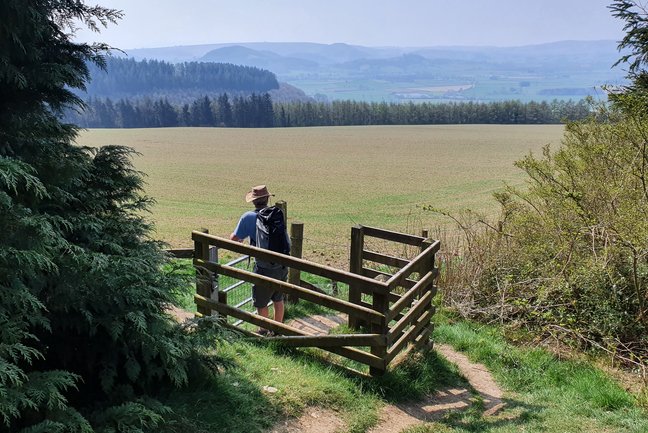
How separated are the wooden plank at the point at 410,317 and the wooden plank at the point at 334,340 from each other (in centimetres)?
14

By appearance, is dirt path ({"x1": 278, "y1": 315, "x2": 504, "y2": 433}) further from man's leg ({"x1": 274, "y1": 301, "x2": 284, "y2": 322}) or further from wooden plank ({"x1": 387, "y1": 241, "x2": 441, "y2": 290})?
wooden plank ({"x1": 387, "y1": 241, "x2": 441, "y2": 290})

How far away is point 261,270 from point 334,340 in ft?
4.60

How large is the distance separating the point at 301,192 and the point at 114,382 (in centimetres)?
3140

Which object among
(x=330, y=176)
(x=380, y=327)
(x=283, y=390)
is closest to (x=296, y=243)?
(x=380, y=327)

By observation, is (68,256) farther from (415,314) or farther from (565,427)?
(565,427)

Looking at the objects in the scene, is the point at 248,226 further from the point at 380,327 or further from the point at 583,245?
the point at 583,245

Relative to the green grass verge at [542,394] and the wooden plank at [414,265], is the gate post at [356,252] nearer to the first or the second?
the wooden plank at [414,265]

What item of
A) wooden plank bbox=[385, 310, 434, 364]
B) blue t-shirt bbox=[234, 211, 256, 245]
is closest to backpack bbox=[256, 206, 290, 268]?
blue t-shirt bbox=[234, 211, 256, 245]

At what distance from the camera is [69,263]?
11.0 feet

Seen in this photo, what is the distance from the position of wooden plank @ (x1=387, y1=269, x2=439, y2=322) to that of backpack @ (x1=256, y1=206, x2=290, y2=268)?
1.60m

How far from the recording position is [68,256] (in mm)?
3359

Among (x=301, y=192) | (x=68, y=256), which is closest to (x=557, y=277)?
(x=68, y=256)

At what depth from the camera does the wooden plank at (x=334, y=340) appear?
5.11 meters

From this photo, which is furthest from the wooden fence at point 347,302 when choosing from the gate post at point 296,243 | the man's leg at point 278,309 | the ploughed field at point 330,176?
the ploughed field at point 330,176
